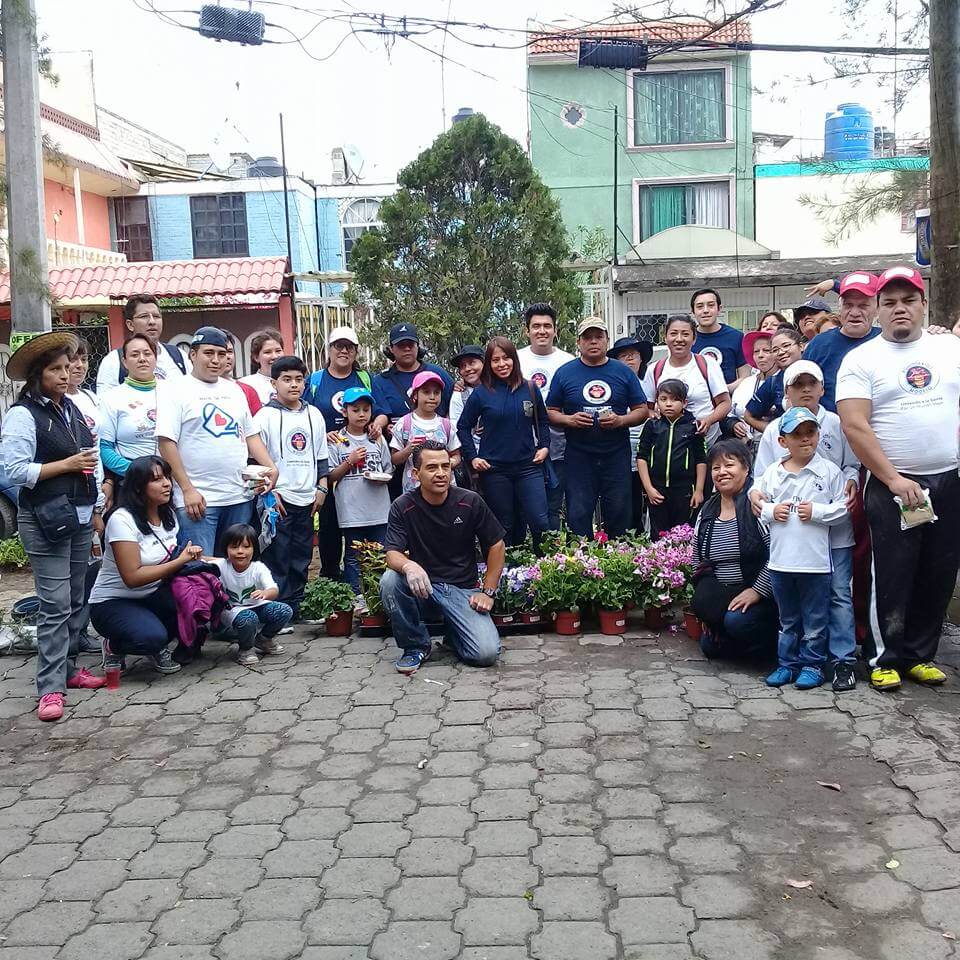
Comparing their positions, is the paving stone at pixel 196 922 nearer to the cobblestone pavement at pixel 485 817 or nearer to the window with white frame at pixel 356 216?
the cobblestone pavement at pixel 485 817

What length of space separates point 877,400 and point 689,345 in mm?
2460

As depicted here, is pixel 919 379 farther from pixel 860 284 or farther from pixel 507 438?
pixel 507 438

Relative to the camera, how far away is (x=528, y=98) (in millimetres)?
27297

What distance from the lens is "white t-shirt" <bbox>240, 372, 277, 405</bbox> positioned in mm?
7918

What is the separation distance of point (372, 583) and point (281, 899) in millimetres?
3326

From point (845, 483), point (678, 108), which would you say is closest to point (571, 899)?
point (845, 483)

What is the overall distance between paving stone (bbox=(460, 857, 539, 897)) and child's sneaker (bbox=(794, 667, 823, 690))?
89.6 inches

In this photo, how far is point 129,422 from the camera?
6.69 m

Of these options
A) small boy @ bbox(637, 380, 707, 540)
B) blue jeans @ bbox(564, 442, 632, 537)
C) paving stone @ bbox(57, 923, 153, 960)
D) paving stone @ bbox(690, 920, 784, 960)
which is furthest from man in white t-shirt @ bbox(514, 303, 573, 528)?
paving stone @ bbox(57, 923, 153, 960)

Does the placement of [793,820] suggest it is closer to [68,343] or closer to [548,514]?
[548,514]

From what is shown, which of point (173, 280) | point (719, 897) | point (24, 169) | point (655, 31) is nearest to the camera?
point (719, 897)

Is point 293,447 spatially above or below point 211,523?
above

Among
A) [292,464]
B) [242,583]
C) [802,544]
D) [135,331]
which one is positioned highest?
[135,331]

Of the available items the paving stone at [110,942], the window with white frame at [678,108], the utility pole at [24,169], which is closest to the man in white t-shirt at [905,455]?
the paving stone at [110,942]
